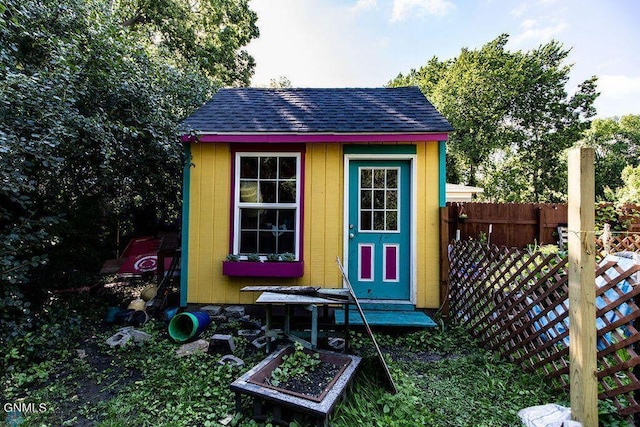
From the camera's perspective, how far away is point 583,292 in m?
2.00

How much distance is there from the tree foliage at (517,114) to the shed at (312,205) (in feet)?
42.7

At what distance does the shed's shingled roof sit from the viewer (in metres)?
4.20

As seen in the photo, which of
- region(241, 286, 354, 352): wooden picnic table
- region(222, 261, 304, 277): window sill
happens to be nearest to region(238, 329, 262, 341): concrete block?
region(241, 286, 354, 352): wooden picnic table

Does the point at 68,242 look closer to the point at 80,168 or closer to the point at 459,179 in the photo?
the point at 80,168

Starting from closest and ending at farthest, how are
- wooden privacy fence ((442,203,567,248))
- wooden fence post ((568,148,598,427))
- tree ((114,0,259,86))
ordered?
wooden fence post ((568,148,598,427)), wooden privacy fence ((442,203,567,248)), tree ((114,0,259,86))

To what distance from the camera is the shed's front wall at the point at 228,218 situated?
4.26 meters

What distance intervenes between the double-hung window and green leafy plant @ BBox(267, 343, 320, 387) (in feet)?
5.84

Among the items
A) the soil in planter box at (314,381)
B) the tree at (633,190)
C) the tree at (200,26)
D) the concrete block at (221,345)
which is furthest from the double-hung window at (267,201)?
the tree at (633,190)

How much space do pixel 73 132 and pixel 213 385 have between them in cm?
297

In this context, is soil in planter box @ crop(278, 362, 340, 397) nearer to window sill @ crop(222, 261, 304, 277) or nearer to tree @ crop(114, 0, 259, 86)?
window sill @ crop(222, 261, 304, 277)

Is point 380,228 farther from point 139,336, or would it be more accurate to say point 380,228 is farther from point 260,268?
point 139,336

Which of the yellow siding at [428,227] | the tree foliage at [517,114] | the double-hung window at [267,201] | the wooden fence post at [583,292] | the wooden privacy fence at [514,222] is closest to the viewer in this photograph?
the wooden fence post at [583,292]

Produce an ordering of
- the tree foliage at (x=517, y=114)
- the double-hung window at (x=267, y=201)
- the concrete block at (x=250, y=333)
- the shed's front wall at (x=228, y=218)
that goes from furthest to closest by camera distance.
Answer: the tree foliage at (x=517, y=114) → the double-hung window at (x=267, y=201) → the shed's front wall at (x=228, y=218) → the concrete block at (x=250, y=333)

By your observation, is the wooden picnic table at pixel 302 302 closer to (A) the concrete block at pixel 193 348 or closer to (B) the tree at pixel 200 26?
(A) the concrete block at pixel 193 348
